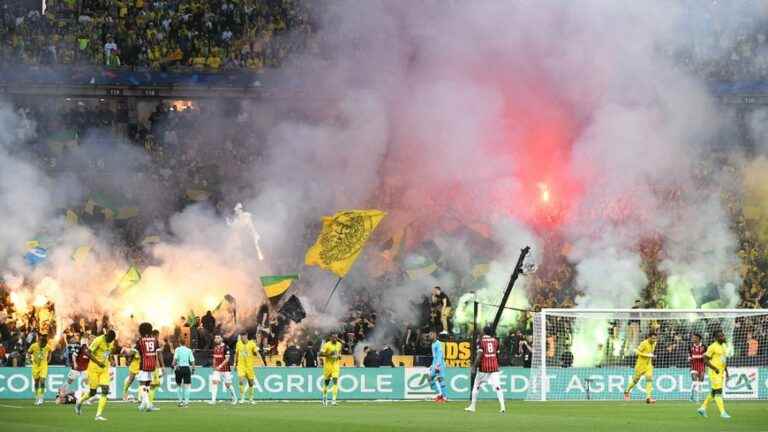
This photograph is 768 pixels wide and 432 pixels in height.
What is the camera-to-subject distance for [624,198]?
40656mm

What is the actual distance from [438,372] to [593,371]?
468cm

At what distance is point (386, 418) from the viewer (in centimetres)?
2348

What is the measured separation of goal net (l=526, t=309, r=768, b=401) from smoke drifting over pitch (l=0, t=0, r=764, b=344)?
230 cm

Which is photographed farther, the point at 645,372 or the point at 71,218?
the point at 71,218

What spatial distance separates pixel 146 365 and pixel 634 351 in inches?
578

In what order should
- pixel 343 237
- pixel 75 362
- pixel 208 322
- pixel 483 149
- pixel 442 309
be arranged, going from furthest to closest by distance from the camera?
1. pixel 483 149
2. pixel 442 309
3. pixel 343 237
4. pixel 208 322
5. pixel 75 362

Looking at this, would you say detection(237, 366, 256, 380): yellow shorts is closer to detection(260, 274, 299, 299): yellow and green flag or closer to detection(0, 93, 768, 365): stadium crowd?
detection(0, 93, 768, 365): stadium crowd

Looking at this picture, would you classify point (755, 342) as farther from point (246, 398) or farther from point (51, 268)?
point (51, 268)

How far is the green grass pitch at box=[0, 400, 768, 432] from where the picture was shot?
20766 millimetres

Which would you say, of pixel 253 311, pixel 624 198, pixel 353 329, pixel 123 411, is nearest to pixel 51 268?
pixel 253 311

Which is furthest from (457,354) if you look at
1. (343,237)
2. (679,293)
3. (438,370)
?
(679,293)

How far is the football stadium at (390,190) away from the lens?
3481 centimetres

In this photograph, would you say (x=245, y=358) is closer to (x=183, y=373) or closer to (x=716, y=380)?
(x=183, y=373)

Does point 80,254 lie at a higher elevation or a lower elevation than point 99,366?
higher
